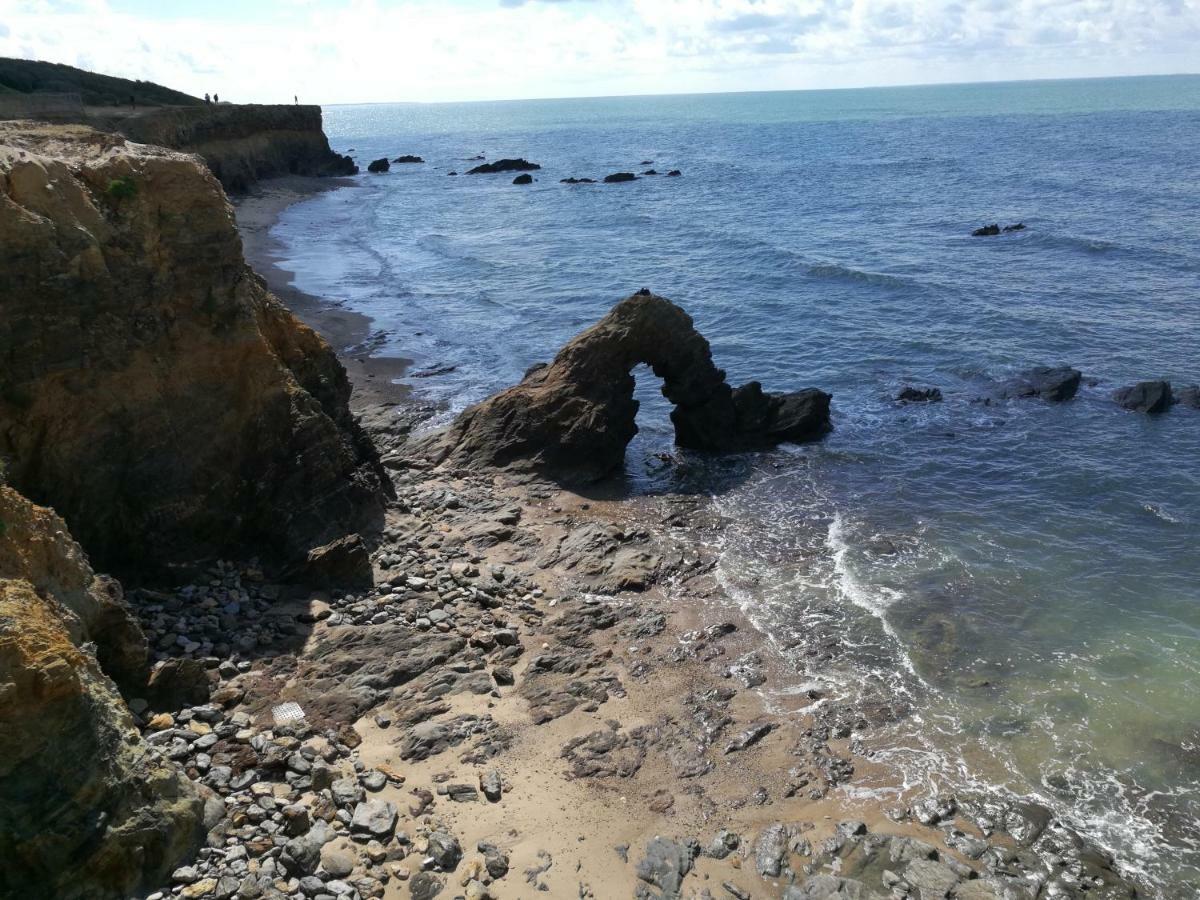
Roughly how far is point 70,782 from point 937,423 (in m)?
26.6

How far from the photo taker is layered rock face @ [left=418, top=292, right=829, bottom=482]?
2477 centimetres

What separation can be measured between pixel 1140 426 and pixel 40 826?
30072 mm

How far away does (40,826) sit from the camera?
7.78m

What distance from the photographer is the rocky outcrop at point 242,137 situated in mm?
63778

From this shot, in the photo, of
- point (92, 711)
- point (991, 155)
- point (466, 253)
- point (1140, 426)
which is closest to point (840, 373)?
point (1140, 426)

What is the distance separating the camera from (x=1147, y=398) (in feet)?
95.3

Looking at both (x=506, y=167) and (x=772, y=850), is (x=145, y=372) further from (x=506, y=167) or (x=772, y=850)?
(x=506, y=167)

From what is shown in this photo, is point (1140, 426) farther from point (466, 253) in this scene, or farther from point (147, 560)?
point (466, 253)

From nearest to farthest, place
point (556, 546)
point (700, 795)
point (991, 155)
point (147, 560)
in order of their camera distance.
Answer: point (700, 795) < point (147, 560) < point (556, 546) < point (991, 155)

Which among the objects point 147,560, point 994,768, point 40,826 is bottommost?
point 994,768

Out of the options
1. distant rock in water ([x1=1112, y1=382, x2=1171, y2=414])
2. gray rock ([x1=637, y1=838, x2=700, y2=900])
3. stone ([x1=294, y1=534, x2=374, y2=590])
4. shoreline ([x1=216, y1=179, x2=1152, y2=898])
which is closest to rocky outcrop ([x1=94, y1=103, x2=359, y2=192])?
stone ([x1=294, y1=534, x2=374, y2=590])

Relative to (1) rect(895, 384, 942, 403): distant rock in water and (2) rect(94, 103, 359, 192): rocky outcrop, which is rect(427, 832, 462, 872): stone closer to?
(1) rect(895, 384, 942, 403): distant rock in water

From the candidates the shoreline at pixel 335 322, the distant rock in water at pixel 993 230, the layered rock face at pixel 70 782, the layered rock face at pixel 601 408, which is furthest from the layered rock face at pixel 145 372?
the distant rock in water at pixel 993 230

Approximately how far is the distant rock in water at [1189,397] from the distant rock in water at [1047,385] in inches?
119
